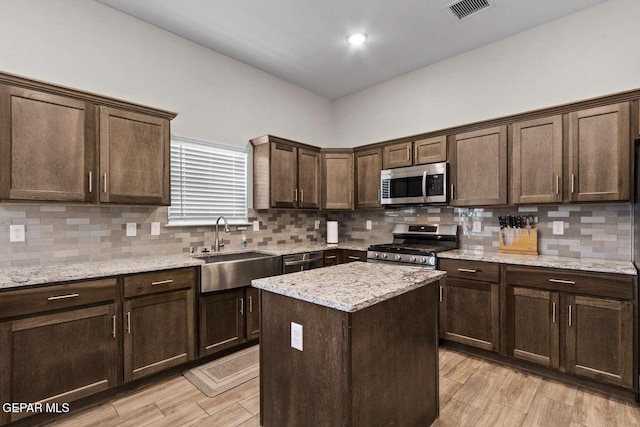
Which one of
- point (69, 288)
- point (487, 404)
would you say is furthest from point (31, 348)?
point (487, 404)

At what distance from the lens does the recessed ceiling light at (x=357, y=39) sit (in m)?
3.32

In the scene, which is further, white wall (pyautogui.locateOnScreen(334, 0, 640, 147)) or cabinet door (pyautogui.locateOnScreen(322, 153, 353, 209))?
cabinet door (pyautogui.locateOnScreen(322, 153, 353, 209))

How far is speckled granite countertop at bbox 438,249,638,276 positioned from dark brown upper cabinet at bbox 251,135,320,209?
1.88 meters

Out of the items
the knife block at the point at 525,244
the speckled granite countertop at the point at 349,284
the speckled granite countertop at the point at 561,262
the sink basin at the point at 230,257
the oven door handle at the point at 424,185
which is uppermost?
the oven door handle at the point at 424,185

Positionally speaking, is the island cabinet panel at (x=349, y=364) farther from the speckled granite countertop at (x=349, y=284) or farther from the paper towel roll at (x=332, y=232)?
the paper towel roll at (x=332, y=232)

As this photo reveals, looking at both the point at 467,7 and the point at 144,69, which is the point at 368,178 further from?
the point at 144,69

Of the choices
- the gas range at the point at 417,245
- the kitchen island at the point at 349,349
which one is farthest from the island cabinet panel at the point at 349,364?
the gas range at the point at 417,245

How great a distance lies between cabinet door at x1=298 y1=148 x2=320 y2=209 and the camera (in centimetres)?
415

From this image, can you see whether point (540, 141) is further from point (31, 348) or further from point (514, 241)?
point (31, 348)

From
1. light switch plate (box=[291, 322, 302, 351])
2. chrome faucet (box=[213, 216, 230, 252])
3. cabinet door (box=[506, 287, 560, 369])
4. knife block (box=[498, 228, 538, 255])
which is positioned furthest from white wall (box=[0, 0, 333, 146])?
cabinet door (box=[506, 287, 560, 369])

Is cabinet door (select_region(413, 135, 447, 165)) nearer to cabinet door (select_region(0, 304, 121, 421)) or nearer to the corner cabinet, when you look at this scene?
the corner cabinet

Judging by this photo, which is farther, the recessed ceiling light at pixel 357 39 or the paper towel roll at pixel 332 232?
the paper towel roll at pixel 332 232

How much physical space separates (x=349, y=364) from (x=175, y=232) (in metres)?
2.50

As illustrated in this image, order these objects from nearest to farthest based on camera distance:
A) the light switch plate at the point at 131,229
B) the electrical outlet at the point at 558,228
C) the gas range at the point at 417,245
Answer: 1. the light switch plate at the point at 131,229
2. the electrical outlet at the point at 558,228
3. the gas range at the point at 417,245
